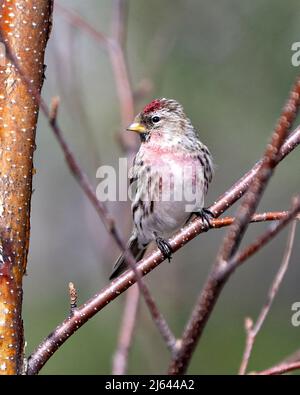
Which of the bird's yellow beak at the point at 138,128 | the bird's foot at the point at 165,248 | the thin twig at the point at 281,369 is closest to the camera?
the thin twig at the point at 281,369

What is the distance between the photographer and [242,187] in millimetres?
2488

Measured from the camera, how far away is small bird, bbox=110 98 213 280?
12.0 ft

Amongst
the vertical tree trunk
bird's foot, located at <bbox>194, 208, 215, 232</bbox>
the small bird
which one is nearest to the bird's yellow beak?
the small bird

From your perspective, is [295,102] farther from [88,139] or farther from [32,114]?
[88,139]

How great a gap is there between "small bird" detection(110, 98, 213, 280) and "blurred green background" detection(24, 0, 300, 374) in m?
2.00

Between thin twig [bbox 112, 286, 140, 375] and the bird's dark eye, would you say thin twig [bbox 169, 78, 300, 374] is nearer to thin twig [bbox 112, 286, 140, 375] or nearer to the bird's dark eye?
thin twig [bbox 112, 286, 140, 375]

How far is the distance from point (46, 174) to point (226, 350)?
4087 mm

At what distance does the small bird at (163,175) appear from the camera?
12.0 feet

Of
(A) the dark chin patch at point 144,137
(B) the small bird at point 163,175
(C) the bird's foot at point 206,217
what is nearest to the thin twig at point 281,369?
(C) the bird's foot at point 206,217

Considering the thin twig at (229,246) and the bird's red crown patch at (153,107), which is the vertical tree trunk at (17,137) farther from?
the bird's red crown patch at (153,107)

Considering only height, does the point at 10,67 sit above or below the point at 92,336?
below

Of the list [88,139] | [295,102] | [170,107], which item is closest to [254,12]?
[170,107]

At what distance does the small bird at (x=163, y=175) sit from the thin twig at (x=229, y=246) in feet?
6.50

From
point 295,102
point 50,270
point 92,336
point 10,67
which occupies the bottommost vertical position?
point 295,102
